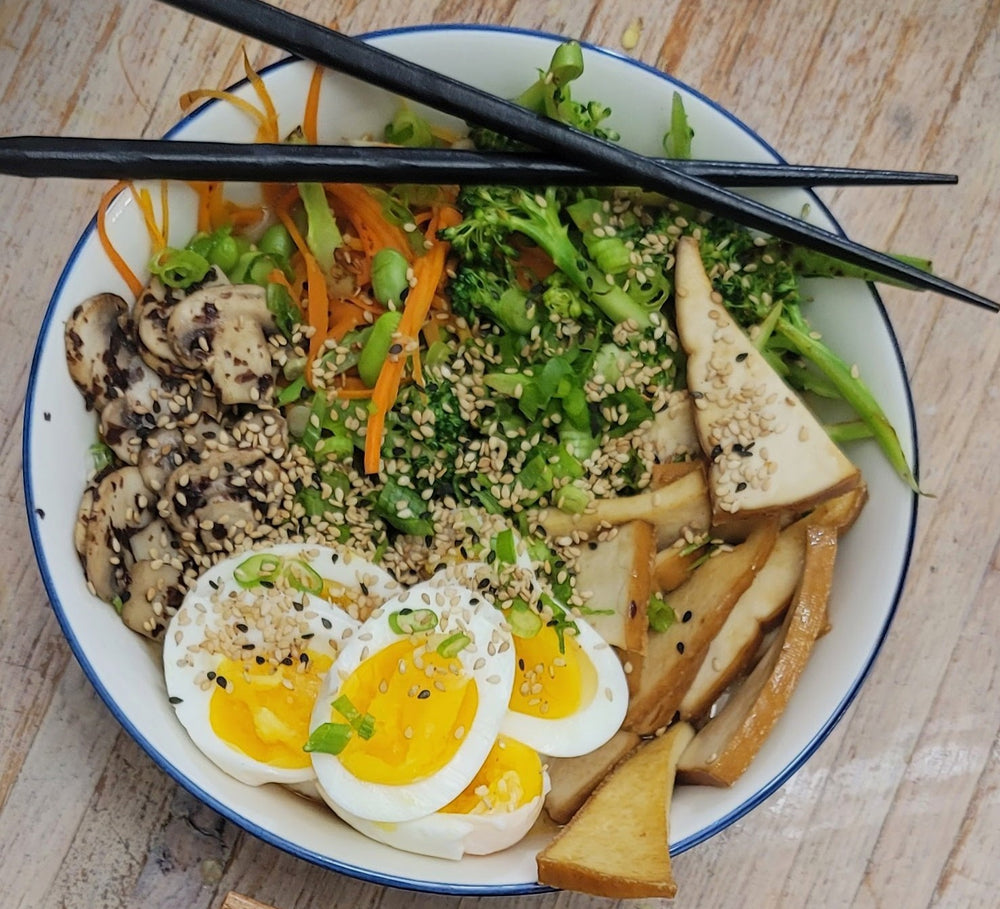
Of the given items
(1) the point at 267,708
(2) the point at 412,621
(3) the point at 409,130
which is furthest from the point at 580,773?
(3) the point at 409,130

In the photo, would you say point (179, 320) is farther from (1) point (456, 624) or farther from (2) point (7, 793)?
(2) point (7, 793)

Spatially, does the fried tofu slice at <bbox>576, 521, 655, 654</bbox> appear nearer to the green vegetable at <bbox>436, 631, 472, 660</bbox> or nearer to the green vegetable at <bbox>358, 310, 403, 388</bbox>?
the green vegetable at <bbox>436, 631, 472, 660</bbox>

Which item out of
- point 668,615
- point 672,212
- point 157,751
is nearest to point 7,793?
point 157,751

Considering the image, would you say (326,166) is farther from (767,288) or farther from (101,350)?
(767,288)

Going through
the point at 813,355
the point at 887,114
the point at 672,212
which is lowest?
the point at 813,355

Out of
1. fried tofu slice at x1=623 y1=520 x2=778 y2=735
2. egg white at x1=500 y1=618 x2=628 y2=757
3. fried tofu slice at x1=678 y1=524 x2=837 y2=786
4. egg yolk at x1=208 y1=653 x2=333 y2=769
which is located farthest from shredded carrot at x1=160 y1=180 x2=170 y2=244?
fried tofu slice at x1=678 y1=524 x2=837 y2=786

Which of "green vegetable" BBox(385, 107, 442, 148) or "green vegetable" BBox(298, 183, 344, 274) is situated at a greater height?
"green vegetable" BBox(385, 107, 442, 148)
